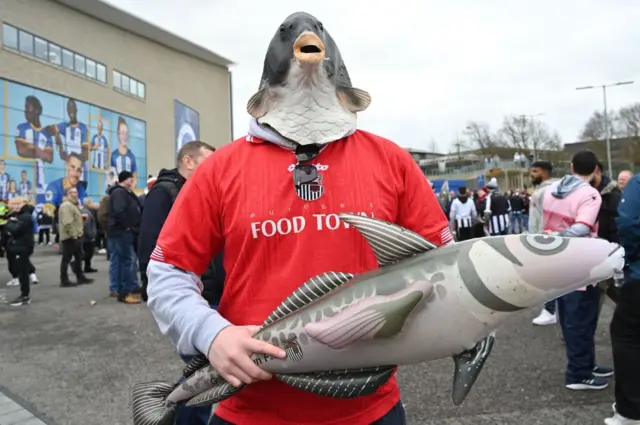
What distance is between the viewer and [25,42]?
2548 cm

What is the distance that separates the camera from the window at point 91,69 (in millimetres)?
29764

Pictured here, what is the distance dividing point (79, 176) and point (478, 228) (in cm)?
2252

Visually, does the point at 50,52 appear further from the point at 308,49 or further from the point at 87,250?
the point at 308,49

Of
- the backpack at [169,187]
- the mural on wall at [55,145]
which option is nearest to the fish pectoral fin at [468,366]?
the backpack at [169,187]

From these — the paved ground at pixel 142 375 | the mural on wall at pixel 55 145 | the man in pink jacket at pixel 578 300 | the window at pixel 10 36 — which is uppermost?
the window at pixel 10 36

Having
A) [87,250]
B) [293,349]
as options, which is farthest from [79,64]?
[293,349]

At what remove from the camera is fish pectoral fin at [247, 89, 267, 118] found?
61.1 inches

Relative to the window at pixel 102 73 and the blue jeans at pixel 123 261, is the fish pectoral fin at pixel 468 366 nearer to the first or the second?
the blue jeans at pixel 123 261

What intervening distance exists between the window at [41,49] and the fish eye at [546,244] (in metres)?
30.0

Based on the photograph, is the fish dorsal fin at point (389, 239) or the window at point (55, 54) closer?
the fish dorsal fin at point (389, 239)

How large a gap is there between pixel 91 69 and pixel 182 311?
107 feet

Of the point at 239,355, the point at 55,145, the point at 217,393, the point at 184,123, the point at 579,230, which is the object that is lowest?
the point at 217,393

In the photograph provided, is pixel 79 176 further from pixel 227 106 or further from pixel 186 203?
pixel 186 203

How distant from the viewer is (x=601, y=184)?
551 cm
